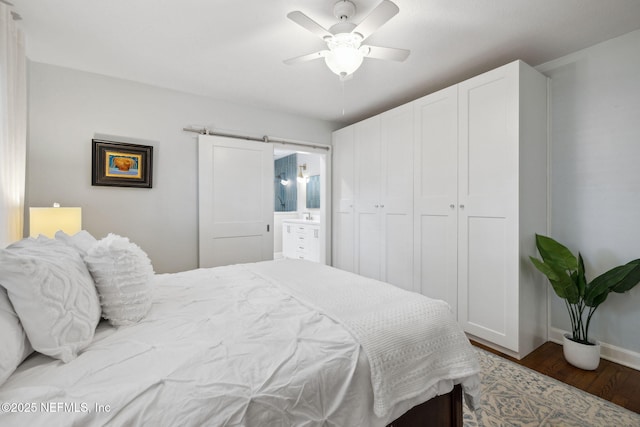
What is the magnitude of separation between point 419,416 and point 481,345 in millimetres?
1697

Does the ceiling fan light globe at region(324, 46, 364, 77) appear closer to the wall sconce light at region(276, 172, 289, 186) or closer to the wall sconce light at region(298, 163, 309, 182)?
the wall sconce light at region(298, 163, 309, 182)

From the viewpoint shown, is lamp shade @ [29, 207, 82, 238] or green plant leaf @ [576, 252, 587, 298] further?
green plant leaf @ [576, 252, 587, 298]

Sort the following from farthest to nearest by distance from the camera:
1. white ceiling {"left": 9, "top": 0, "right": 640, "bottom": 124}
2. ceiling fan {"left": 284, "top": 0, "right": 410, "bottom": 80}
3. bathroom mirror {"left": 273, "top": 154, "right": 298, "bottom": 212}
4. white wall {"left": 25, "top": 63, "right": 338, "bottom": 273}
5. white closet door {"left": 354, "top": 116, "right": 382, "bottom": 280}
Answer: bathroom mirror {"left": 273, "top": 154, "right": 298, "bottom": 212} < white closet door {"left": 354, "top": 116, "right": 382, "bottom": 280} < white wall {"left": 25, "top": 63, "right": 338, "bottom": 273} < white ceiling {"left": 9, "top": 0, "right": 640, "bottom": 124} < ceiling fan {"left": 284, "top": 0, "right": 410, "bottom": 80}

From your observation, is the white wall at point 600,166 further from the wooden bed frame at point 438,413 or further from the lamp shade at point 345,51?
the lamp shade at point 345,51

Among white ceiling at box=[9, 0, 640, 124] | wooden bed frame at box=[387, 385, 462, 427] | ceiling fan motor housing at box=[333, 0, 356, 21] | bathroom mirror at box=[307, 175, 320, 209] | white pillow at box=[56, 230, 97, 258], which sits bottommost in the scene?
wooden bed frame at box=[387, 385, 462, 427]

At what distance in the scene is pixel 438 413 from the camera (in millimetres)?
1320

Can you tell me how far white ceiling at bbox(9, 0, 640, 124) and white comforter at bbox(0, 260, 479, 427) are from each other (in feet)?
6.24

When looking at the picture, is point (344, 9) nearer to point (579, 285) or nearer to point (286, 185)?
point (579, 285)

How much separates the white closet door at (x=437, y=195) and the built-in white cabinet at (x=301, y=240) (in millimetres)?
2225

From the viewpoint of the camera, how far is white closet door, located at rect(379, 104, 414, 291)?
125 inches

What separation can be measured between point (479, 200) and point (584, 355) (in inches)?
54.4

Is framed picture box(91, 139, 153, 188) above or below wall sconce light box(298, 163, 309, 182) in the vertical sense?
below

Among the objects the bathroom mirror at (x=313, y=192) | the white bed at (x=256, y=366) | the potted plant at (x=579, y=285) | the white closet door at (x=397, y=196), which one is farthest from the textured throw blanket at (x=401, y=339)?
the bathroom mirror at (x=313, y=192)

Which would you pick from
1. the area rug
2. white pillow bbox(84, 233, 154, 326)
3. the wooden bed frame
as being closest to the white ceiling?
white pillow bbox(84, 233, 154, 326)
